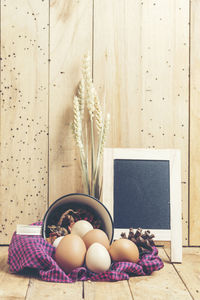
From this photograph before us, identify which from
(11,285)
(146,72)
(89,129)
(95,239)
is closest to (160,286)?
(95,239)

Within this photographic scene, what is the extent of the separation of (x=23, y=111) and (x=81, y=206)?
19.3 inches

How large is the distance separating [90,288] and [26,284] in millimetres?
202

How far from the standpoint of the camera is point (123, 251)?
129cm

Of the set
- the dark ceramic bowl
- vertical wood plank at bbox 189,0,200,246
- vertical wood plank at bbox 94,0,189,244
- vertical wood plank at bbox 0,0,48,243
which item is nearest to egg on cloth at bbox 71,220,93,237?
the dark ceramic bowl

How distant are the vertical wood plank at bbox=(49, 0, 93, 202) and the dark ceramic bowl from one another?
18cm

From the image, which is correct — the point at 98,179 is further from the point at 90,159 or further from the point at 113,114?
the point at 113,114

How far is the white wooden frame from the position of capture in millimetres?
1475

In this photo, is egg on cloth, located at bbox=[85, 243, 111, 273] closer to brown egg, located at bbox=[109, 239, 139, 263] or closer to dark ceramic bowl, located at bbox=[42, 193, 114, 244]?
brown egg, located at bbox=[109, 239, 139, 263]

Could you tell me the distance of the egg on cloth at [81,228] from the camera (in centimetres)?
141

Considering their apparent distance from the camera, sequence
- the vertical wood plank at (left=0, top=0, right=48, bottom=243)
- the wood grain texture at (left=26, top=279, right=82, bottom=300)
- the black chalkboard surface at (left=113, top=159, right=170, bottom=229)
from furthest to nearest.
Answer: the vertical wood plank at (left=0, top=0, right=48, bottom=243) → the black chalkboard surface at (left=113, top=159, right=170, bottom=229) → the wood grain texture at (left=26, top=279, right=82, bottom=300)

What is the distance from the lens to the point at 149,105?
1702 millimetres

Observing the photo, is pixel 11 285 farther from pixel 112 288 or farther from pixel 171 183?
pixel 171 183

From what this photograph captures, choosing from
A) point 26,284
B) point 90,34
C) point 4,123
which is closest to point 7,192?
point 4,123

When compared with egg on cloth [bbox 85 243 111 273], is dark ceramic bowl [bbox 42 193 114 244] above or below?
above
